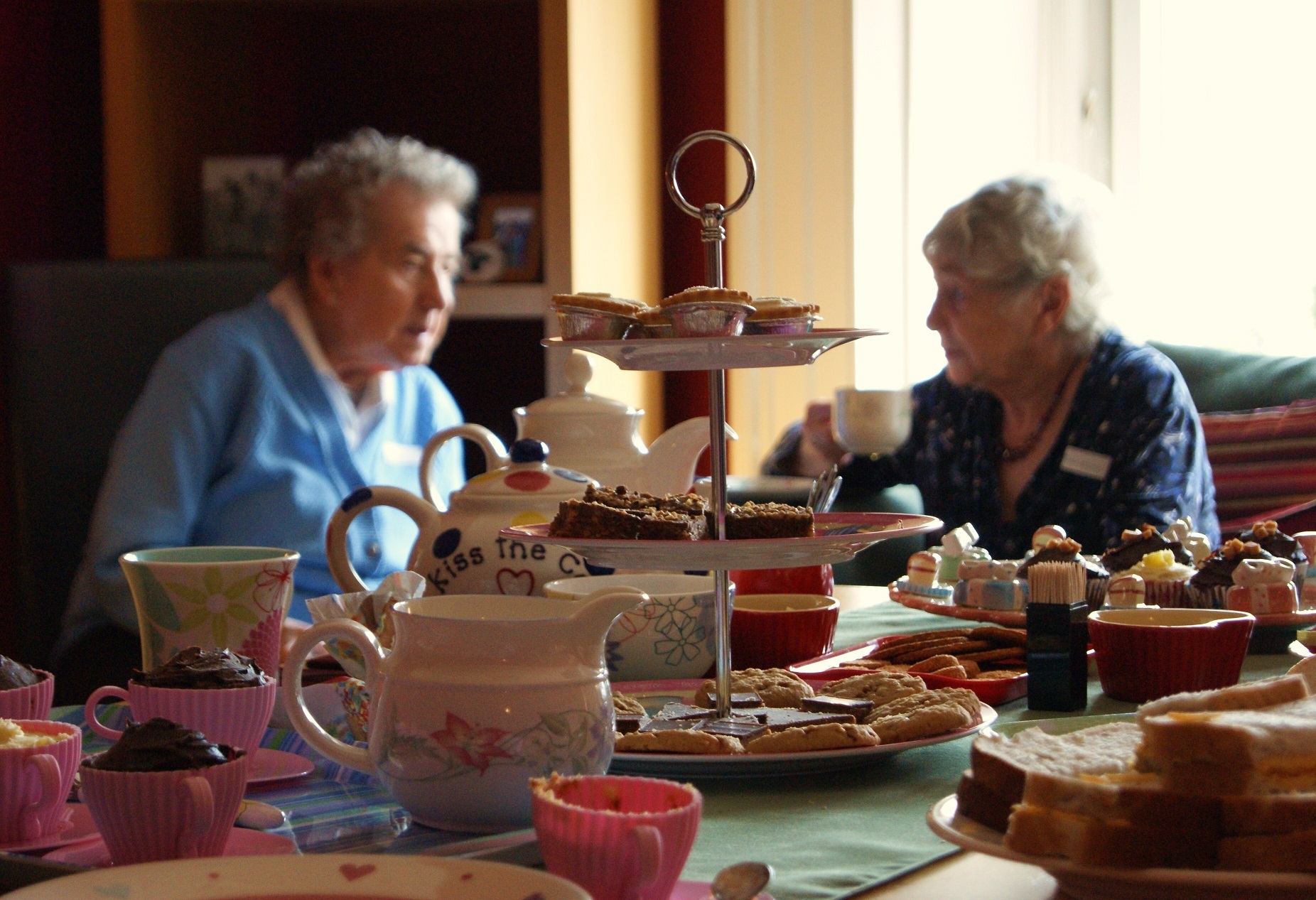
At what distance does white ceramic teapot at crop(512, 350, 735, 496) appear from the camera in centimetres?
130

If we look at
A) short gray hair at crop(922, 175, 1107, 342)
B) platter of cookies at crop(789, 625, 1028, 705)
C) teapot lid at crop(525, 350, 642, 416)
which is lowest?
platter of cookies at crop(789, 625, 1028, 705)

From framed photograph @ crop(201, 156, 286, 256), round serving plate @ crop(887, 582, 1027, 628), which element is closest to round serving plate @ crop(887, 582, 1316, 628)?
round serving plate @ crop(887, 582, 1027, 628)

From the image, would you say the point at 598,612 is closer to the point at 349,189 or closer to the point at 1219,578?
the point at 1219,578

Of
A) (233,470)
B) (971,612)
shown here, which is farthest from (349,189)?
(971,612)

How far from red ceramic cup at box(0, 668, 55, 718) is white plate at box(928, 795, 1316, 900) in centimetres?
55

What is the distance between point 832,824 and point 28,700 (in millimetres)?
477

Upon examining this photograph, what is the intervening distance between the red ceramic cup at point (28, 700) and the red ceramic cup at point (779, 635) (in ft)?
1.80

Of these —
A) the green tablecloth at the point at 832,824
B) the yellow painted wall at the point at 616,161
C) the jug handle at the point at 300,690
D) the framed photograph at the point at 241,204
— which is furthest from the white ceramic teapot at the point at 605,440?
the framed photograph at the point at 241,204

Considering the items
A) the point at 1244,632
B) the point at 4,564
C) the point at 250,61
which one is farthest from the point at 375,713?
the point at 250,61

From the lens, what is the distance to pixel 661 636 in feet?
3.64

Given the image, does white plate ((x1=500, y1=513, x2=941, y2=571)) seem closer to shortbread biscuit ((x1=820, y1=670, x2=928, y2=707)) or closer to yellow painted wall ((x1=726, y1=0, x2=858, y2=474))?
shortbread biscuit ((x1=820, y1=670, x2=928, y2=707))

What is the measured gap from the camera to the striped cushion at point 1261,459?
241 centimetres

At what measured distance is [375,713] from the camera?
0.77 metres

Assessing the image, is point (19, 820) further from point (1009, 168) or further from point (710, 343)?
point (1009, 168)
